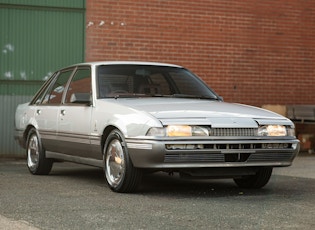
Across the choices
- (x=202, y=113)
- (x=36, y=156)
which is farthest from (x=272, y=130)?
(x=36, y=156)

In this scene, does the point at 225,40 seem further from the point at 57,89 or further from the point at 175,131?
the point at 175,131

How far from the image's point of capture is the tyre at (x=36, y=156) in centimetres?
977

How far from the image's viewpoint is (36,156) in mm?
9914

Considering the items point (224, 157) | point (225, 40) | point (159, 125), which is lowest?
point (224, 157)

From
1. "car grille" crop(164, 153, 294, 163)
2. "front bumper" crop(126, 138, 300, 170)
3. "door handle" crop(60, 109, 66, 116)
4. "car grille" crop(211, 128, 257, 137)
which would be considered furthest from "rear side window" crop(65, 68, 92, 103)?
"car grille" crop(211, 128, 257, 137)

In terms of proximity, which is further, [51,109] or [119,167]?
[51,109]

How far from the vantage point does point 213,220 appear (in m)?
5.99

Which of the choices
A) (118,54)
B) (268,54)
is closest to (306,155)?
(268,54)

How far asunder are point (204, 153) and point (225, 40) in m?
7.98

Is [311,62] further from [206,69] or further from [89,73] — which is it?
[89,73]

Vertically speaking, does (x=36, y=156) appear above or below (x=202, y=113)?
below

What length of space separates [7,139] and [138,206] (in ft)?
24.5

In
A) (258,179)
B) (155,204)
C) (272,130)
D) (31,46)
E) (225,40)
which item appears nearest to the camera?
(155,204)

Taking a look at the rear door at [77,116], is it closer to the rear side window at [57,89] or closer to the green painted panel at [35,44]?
the rear side window at [57,89]
